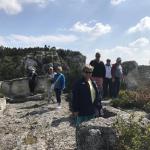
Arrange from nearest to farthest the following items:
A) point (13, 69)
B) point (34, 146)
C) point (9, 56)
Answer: point (34, 146) → point (13, 69) → point (9, 56)

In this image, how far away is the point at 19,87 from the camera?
27.3m

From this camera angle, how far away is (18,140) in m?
14.1

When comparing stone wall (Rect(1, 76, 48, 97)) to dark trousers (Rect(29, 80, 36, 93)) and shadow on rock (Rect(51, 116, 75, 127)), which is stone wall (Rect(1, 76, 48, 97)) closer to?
dark trousers (Rect(29, 80, 36, 93))

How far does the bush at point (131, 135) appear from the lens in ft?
30.4

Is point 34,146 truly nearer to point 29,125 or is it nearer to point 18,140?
point 18,140

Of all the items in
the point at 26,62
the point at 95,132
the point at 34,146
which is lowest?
the point at 34,146

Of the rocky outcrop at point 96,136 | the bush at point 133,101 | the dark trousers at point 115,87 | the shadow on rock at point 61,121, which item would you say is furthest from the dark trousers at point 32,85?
the rocky outcrop at point 96,136

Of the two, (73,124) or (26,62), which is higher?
(26,62)

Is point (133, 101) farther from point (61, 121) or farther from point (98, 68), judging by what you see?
point (61, 121)

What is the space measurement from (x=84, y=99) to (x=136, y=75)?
56.3ft

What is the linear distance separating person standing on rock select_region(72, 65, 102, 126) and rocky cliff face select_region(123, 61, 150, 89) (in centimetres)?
1629

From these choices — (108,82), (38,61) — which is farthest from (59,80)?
(38,61)

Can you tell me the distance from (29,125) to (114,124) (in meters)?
6.97

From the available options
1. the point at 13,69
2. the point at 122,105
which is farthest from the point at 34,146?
the point at 13,69
